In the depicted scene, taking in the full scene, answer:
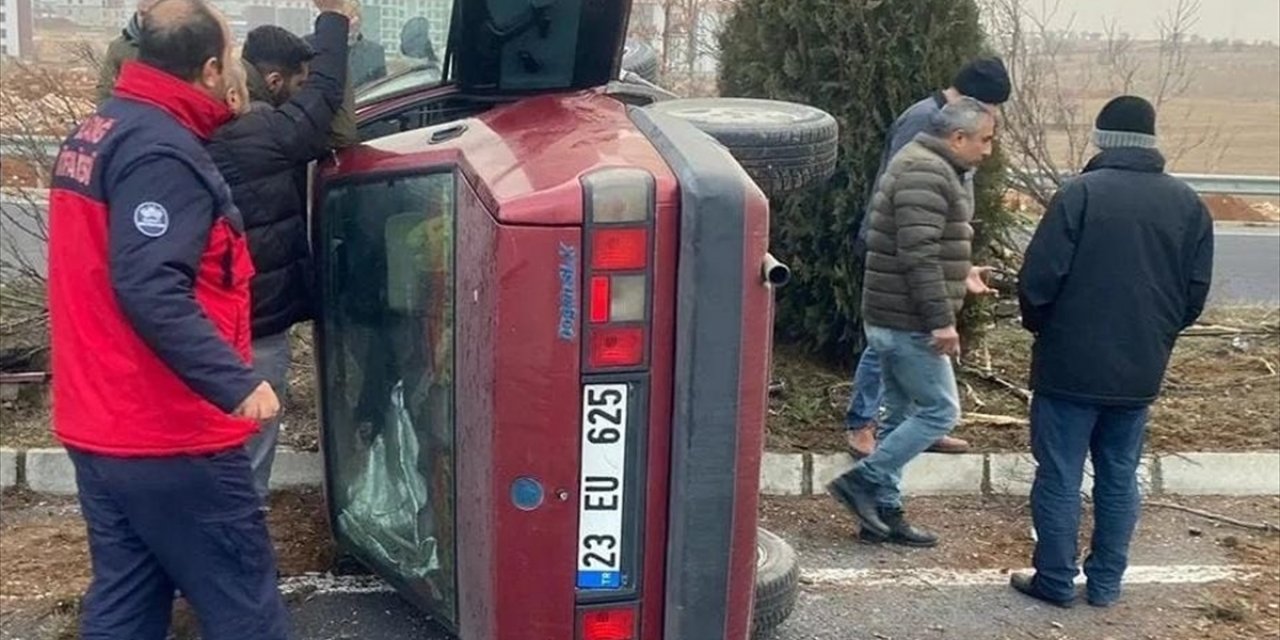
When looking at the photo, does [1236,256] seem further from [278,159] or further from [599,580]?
[599,580]

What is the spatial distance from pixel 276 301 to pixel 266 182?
36 cm

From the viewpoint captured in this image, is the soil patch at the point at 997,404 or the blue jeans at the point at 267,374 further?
the soil patch at the point at 997,404

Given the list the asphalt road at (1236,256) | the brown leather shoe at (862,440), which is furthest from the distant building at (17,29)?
the brown leather shoe at (862,440)

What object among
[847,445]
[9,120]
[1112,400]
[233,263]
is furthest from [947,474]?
[9,120]

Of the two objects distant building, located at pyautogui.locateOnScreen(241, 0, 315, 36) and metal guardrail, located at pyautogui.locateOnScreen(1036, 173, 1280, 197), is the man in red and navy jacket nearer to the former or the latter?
distant building, located at pyautogui.locateOnScreen(241, 0, 315, 36)

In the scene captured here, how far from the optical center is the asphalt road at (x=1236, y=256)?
6848mm

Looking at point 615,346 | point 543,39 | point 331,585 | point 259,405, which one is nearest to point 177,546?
point 259,405

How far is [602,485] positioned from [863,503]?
2297 mm

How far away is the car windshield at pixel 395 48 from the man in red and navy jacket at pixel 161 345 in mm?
1135

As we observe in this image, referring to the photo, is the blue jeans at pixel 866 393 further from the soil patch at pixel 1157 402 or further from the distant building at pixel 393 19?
the distant building at pixel 393 19

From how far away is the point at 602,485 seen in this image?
3336 mm

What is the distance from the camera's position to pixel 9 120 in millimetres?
6543

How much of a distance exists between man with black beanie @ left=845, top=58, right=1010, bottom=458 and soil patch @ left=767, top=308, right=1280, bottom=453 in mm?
179

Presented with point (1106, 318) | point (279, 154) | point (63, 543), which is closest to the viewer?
point (279, 154)
